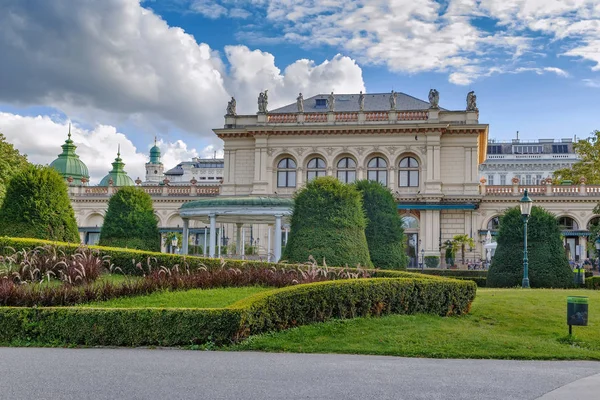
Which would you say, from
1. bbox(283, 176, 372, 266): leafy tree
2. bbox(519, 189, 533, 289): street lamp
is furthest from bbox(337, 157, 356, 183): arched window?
bbox(283, 176, 372, 266): leafy tree

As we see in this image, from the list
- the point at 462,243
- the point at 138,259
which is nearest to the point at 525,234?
the point at 138,259

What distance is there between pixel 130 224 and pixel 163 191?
28287 mm

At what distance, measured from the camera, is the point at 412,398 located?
848cm

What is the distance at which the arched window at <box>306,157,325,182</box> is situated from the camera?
186 feet

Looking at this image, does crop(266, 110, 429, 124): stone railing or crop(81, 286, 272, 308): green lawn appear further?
crop(266, 110, 429, 124): stone railing

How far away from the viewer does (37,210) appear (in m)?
23.5

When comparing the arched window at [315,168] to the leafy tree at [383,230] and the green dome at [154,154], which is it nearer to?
the leafy tree at [383,230]

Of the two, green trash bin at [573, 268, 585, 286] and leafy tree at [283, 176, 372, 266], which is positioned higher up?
leafy tree at [283, 176, 372, 266]

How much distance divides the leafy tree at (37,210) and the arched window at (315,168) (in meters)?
33.8

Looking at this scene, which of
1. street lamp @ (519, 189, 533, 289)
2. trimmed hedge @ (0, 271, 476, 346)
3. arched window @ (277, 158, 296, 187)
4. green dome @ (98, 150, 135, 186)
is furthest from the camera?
green dome @ (98, 150, 135, 186)

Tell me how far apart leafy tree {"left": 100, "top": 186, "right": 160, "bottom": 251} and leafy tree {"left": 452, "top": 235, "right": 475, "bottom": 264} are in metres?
24.9

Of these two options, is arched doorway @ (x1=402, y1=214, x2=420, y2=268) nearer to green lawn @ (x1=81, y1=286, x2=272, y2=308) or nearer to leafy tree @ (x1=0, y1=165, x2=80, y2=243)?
leafy tree @ (x1=0, y1=165, x2=80, y2=243)

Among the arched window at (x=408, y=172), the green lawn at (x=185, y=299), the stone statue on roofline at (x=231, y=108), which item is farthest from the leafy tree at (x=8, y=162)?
the arched window at (x=408, y=172)

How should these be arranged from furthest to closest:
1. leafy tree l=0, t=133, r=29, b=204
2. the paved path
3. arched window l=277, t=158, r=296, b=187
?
arched window l=277, t=158, r=296, b=187
leafy tree l=0, t=133, r=29, b=204
the paved path
